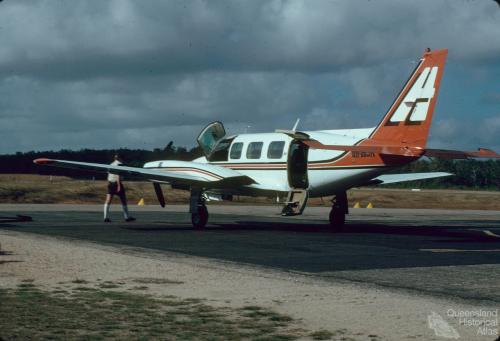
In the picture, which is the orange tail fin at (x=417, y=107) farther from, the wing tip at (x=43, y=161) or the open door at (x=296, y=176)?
the wing tip at (x=43, y=161)

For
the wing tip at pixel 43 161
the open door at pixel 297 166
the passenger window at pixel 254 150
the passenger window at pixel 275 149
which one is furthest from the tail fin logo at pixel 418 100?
the wing tip at pixel 43 161

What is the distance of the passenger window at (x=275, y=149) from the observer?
26.7m

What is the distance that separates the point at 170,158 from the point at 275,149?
645cm

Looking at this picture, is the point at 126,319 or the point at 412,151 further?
the point at 412,151

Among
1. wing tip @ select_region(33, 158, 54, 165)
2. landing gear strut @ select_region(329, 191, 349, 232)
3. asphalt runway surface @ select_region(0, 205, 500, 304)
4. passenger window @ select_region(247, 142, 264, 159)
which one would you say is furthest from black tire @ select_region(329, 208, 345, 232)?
wing tip @ select_region(33, 158, 54, 165)

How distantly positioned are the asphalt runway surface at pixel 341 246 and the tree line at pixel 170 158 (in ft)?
8.75

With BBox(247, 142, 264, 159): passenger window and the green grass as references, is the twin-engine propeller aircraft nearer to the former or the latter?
BBox(247, 142, 264, 159): passenger window

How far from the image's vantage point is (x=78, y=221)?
29781 mm

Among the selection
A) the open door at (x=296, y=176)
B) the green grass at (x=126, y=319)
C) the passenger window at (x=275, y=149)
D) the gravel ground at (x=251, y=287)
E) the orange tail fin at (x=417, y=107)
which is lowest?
the green grass at (x=126, y=319)

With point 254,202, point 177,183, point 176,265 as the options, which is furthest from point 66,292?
point 254,202

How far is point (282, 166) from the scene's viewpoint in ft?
86.7

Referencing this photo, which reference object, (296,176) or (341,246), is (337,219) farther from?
(341,246)

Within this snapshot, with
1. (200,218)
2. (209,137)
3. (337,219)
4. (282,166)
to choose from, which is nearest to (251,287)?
(282,166)

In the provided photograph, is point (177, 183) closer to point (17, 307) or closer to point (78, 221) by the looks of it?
point (78, 221)
